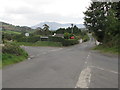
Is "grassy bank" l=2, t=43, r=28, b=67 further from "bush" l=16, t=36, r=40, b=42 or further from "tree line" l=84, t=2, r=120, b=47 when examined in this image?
"bush" l=16, t=36, r=40, b=42

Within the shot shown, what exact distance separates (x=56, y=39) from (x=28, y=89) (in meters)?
49.0

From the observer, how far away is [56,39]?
2163 inches

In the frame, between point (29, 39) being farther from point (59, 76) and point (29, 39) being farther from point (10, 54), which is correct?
point (59, 76)

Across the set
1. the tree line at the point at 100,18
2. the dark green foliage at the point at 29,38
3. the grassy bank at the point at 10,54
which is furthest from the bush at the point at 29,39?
the grassy bank at the point at 10,54

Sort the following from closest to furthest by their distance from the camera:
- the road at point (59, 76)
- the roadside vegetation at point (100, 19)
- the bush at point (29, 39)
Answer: the road at point (59, 76)
the roadside vegetation at point (100, 19)
the bush at point (29, 39)

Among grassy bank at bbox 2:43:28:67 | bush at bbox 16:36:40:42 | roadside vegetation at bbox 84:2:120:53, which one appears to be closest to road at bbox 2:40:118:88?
grassy bank at bbox 2:43:28:67

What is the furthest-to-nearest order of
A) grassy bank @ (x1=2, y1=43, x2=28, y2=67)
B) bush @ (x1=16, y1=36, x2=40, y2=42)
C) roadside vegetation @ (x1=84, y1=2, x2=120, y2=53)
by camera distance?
bush @ (x1=16, y1=36, x2=40, y2=42) → roadside vegetation @ (x1=84, y1=2, x2=120, y2=53) → grassy bank @ (x1=2, y1=43, x2=28, y2=67)

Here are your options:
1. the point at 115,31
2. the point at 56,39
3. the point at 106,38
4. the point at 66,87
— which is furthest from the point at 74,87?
the point at 56,39

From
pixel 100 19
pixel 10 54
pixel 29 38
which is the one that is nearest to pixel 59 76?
pixel 10 54

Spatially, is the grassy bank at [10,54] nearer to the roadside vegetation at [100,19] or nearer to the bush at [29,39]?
the roadside vegetation at [100,19]

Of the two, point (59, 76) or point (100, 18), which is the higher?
point (100, 18)

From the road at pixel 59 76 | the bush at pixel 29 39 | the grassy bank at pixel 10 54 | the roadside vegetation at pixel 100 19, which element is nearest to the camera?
the road at pixel 59 76

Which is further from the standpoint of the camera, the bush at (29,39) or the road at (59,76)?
the bush at (29,39)

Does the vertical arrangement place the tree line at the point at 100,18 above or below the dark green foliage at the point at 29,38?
above
